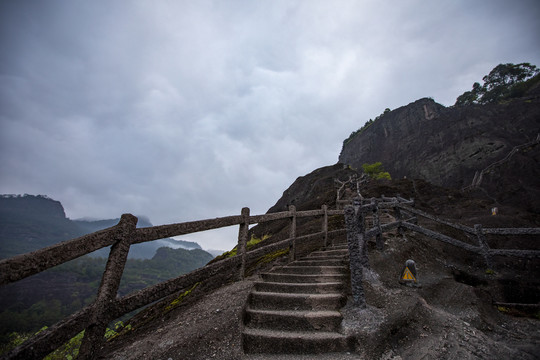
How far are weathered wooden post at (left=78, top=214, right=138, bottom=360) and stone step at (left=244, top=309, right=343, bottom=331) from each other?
1783 millimetres

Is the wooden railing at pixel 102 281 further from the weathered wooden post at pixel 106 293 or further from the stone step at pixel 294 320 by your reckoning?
the stone step at pixel 294 320

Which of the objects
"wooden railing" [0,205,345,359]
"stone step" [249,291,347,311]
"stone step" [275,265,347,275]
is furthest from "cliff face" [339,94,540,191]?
"wooden railing" [0,205,345,359]

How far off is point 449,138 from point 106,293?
206 feet

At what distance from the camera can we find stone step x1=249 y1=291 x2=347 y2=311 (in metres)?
3.52

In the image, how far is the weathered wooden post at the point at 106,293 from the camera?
2074mm

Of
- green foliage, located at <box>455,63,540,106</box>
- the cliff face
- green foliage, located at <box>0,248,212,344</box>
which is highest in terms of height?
green foliage, located at <box>455,63,540,106</box>

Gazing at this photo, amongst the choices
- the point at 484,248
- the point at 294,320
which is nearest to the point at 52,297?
the point at 294,320

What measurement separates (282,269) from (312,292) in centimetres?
Result: 114

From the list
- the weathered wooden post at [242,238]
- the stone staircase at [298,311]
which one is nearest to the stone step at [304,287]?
the stone staircase at [298,311]

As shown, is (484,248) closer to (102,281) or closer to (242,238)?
(242,238)

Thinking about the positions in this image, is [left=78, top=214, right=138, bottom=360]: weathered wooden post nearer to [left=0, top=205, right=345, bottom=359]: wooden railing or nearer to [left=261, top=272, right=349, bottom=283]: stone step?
[left=0, top=205, right=345, bottom=359]: wooden railing

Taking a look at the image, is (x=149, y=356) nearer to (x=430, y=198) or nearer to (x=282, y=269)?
(x=282, y=269)

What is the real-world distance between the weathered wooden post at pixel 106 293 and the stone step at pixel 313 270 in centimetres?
326

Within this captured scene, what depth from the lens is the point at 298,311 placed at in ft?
11.2
